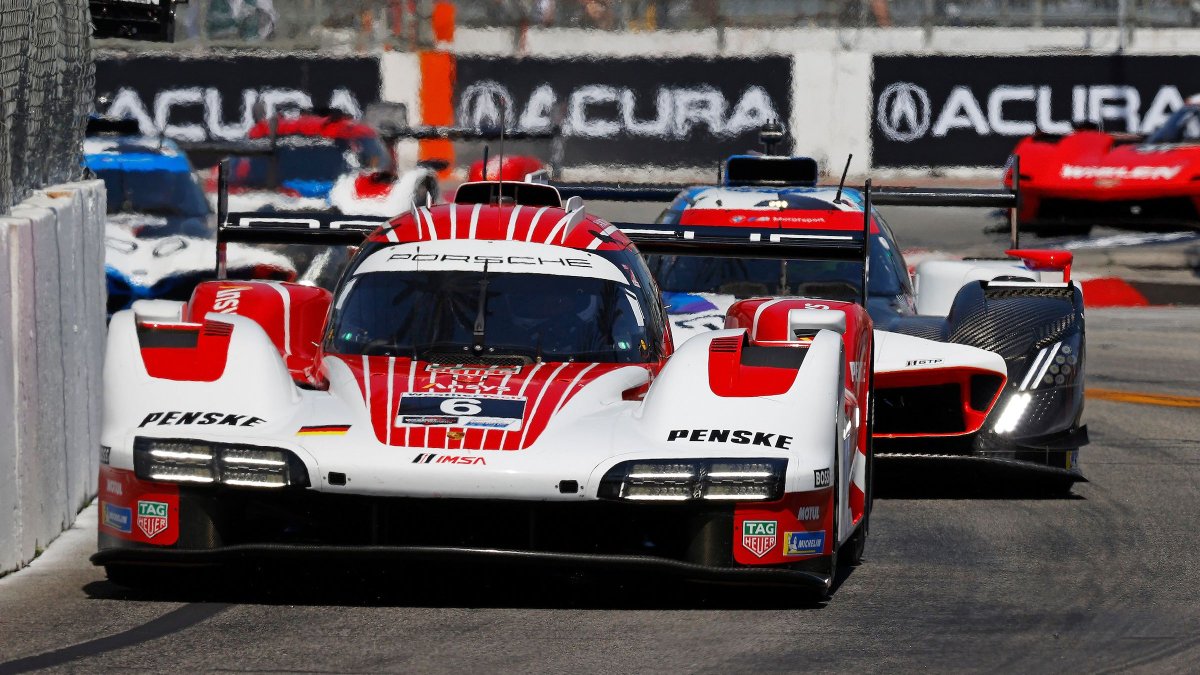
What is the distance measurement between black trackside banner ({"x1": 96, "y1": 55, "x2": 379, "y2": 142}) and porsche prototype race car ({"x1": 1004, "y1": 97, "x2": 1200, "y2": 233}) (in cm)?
941

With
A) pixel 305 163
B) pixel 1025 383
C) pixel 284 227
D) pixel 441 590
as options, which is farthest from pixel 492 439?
pixel 305 163

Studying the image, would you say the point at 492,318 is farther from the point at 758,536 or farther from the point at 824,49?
the point at 824,49

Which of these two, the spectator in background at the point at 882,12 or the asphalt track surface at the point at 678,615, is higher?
the spectator in background at the point at 882,12

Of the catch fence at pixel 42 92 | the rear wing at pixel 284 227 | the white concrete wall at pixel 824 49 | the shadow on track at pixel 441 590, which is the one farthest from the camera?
the white concrete wall at pixel 824 49

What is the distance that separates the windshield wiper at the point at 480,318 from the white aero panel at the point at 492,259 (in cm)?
9

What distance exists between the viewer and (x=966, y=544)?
26.2 feet

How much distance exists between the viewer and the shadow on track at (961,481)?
8.95 meters

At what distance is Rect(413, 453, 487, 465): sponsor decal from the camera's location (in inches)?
247

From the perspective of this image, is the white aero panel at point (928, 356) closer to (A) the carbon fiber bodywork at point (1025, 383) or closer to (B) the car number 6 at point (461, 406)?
(A) the carbon fiber bodywork at point (1025, 383)

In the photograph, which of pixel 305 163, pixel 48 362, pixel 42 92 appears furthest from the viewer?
pixel 305 163

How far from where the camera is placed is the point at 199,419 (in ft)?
21.5

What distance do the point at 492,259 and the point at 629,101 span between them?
20.1 meters

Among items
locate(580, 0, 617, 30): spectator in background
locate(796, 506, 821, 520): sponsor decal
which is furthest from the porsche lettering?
locate(580, 0, 617, 30): spectator in background

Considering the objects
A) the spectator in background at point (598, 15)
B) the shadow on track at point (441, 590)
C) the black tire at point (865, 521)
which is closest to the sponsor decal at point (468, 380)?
the shadow on track at point (441, 590)
